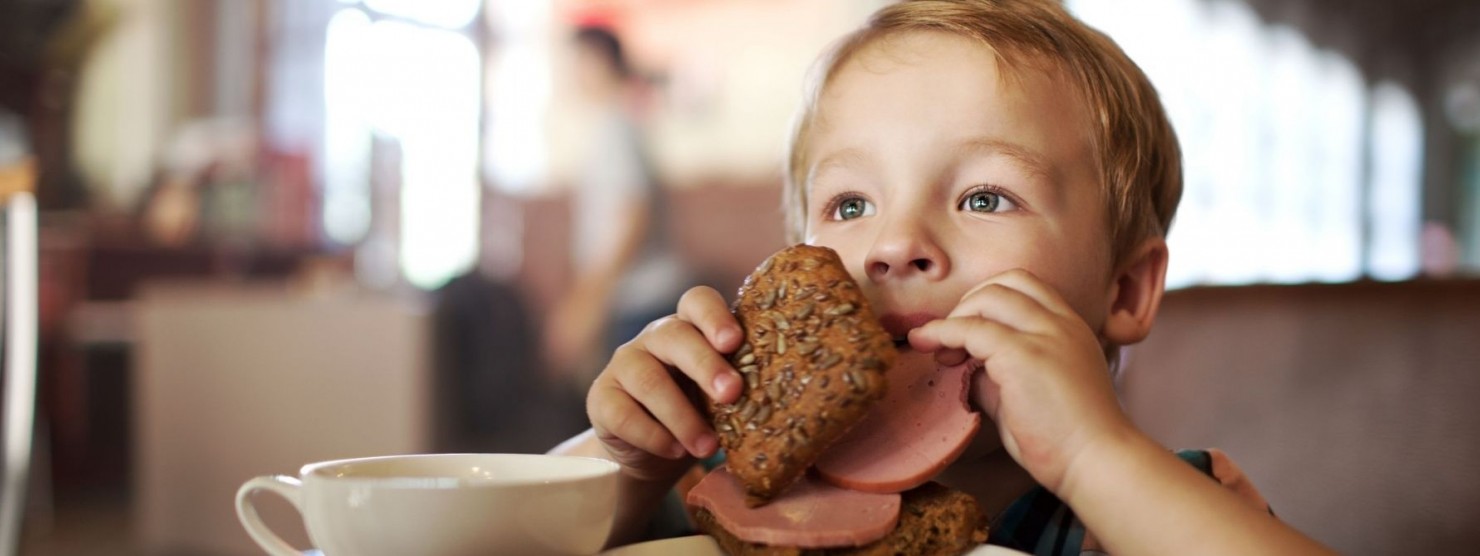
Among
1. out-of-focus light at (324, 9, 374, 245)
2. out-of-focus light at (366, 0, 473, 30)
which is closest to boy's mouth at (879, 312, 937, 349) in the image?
out-of-focus light at (366, 0, 473, 30)

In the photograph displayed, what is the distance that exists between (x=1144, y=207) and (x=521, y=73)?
6439mm

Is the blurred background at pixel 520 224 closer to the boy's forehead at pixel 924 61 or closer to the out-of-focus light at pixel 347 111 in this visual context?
the out-of-focus light at pixel 347 111

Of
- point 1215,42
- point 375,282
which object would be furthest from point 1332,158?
point 375,282

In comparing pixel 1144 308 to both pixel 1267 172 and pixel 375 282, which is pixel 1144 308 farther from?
pixel 1267 172

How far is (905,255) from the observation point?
1.03 metres

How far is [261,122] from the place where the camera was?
363 inches

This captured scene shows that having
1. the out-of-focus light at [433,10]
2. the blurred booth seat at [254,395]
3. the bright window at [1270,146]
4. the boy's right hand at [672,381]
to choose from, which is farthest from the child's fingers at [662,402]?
the out-of-focus light at [433,10]

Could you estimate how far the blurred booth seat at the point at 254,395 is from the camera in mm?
4379

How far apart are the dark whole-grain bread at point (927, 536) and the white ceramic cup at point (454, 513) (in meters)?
0.12

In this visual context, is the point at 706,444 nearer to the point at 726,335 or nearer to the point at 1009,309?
the point at 726,335

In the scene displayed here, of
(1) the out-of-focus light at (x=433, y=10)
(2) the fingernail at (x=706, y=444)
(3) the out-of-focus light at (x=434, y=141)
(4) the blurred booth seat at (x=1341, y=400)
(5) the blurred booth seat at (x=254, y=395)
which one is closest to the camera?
(2) the fingernail at (x=706, y=444)

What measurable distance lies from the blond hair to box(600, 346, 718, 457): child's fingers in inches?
19.0

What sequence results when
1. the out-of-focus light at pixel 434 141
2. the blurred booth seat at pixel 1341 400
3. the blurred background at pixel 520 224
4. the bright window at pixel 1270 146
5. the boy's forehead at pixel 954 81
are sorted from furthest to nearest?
the out-of-focus light at pixel 434 141 → the bright window at pixel 1270 146 → the blurred background at pixel 520 224 → the blurred booth seat at pixel 1341 400 → the boy's forehead at pixel 954 81

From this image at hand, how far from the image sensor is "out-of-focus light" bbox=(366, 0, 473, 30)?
825 cm
